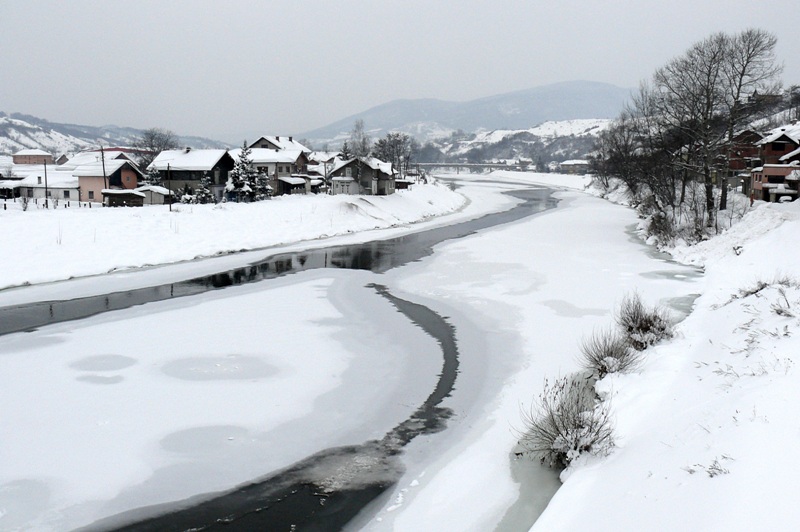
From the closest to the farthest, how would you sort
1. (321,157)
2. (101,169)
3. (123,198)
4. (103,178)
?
(123,198) < (103,178) < (101,169) < (321,157)

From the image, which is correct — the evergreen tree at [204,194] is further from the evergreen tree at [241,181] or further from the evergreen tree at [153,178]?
the evergreen tree at [153,178]

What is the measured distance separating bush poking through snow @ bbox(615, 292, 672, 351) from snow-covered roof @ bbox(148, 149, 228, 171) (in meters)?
51.3

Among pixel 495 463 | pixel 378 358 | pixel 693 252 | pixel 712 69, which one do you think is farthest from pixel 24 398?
pixel 712 69

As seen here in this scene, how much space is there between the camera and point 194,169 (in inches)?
2363

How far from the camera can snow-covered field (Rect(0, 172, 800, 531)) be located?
26.8 ft

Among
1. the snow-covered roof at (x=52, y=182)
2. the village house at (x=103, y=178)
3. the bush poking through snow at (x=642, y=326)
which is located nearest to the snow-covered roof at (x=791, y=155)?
the bush poking through snow at (x=642, y=326)

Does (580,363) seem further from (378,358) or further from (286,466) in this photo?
(286,466)

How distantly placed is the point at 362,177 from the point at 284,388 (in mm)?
58705

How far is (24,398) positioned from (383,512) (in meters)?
8.63

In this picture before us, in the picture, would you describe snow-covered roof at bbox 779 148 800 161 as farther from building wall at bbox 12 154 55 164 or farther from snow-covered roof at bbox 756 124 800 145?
building wall at bbox 12 154 55 164

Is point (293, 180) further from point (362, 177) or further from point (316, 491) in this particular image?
point (316, 491)

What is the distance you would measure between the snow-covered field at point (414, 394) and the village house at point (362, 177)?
A: 44.2 meters

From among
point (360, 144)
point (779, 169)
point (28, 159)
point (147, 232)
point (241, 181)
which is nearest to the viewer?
point (147, 232)

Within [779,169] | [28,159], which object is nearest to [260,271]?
[779,169]
